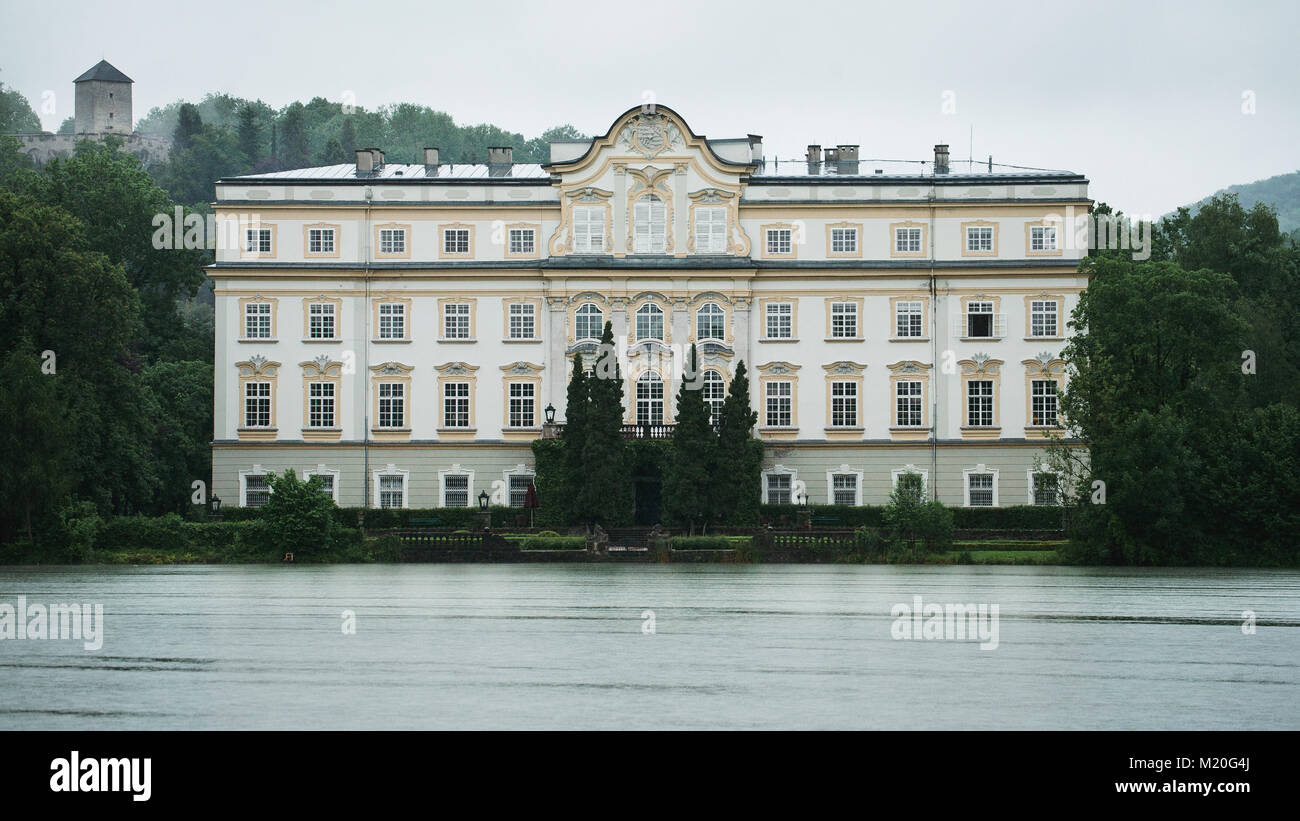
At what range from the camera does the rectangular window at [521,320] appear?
6962cm

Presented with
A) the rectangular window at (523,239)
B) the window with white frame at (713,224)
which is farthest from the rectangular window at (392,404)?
the window with white frame at (713,224)

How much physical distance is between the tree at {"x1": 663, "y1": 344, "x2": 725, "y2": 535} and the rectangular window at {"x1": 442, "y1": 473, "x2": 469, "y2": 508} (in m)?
10.6

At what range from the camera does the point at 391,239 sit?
6988 centimetres

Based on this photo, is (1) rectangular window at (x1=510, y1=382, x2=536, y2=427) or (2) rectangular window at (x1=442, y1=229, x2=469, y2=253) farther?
(2) rectangular window at (x1=442, y1=229, x2=469, y2=253)

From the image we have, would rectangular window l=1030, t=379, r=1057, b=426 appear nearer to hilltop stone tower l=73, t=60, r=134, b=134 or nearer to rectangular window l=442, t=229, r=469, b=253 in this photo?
rectangular window l=442, t=229, r=469, b=253

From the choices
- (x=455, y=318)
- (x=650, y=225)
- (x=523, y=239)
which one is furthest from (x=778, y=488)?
(x=455, y=318)

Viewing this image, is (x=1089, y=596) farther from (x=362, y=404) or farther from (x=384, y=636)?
(x=362, y=404)

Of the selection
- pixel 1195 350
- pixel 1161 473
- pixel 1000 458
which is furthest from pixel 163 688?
pixel 1000 458

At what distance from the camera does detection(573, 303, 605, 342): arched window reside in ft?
227

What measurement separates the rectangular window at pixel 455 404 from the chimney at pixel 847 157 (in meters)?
19.8

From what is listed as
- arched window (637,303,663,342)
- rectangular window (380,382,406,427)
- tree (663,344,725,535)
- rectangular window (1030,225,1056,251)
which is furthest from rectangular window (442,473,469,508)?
rectangular window (1030,225,1056,251)

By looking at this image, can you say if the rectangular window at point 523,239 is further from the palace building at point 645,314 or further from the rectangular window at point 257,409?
the rectangular window at point 257,409

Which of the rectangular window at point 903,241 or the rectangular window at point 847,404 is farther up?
the rectangular window at point 903,241

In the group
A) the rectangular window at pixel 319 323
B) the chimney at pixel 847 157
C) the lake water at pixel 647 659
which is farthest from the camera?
the chimney at pixel 847 157
